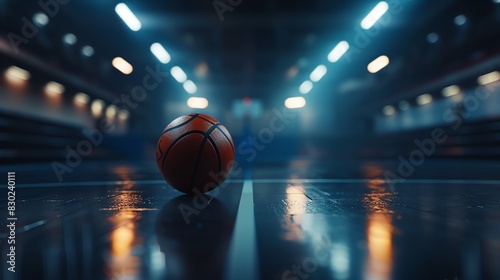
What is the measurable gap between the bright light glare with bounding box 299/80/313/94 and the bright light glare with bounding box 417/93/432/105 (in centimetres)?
584

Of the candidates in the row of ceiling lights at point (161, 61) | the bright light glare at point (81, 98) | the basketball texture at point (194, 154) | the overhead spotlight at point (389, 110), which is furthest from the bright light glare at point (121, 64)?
the overhead spotlight at point (389, 110)

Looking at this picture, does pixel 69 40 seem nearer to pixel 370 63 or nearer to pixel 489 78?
pixel 370 63

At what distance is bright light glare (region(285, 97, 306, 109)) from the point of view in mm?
20641

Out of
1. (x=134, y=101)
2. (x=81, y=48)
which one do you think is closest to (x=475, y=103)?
(x=81, y=48)

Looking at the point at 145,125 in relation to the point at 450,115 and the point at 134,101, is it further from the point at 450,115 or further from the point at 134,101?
the point at 450,115

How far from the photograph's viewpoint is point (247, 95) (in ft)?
65.6

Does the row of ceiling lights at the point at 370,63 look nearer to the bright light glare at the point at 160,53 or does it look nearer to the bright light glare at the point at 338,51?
the bright light glare at the point at 338,51

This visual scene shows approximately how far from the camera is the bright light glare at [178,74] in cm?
1369

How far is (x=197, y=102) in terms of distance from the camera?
20.1 meters

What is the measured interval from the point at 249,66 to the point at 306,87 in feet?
18.4

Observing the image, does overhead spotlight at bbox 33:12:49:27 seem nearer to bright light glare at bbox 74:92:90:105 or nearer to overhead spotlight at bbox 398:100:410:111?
bright light glare at bbox 74:92:90:105

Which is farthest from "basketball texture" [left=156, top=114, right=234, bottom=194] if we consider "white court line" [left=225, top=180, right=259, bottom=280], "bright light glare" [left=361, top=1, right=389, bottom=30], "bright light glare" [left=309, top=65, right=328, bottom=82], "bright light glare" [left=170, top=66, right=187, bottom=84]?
"bright light glare" [left=309, top=65, right=328, bottom=82]

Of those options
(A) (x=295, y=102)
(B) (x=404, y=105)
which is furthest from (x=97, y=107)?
(B) (x=404, y=105)

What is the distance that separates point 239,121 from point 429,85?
11846mm
